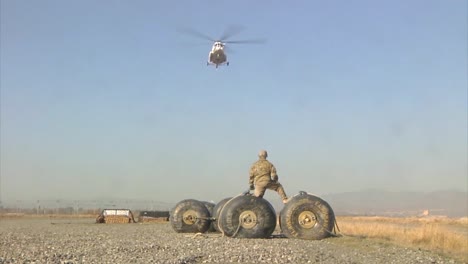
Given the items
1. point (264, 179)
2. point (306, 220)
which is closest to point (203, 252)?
point (306, 220)

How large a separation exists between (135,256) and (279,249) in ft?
11.1

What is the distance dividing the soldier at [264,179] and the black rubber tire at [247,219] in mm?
1442

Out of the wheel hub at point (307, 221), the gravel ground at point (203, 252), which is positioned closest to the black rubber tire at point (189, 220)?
the gravel ground at point (203, 252)

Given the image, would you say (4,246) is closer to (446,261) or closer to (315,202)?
(315,202)

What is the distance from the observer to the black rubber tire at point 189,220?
20.2 m

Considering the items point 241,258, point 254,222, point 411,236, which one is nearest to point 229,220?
point 254,222

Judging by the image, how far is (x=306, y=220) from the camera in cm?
1758

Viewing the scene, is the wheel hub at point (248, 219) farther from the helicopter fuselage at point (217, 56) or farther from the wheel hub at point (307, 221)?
the helicopter fuselage at point (217, 56)

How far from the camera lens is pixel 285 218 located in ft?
57.8

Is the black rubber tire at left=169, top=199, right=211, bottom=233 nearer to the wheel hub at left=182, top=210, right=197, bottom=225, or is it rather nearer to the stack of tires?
the wheel hub at left=182, top=210, right=197, bottom=225

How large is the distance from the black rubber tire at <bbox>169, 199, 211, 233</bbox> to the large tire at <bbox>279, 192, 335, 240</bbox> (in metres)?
3.59

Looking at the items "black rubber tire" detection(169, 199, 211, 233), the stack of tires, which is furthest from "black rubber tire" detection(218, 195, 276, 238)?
"black rubber tire" detection(169, 199, 211, 233)

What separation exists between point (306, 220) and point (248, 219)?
1746 millimetres

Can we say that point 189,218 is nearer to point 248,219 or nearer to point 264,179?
point 264,179
